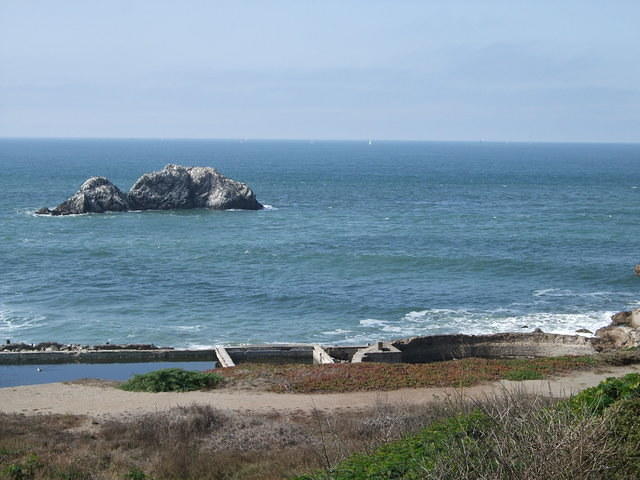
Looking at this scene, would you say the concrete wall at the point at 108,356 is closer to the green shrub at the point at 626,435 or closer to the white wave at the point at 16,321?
the white wave at the point at 16,321

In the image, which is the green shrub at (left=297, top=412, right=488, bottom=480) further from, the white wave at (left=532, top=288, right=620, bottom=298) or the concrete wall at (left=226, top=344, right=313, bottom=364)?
the white wave at (left=532, top=288, right=620, bottom=298)

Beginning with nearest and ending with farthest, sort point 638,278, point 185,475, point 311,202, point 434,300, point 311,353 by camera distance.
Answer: point 185,475 → point 311,353 → point 434,300 → point 638,278 → point 311,202

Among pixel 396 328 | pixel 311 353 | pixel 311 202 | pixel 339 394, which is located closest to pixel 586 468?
pixel 339 394

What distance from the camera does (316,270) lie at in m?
59.6

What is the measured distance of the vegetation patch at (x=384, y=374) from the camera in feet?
91.6

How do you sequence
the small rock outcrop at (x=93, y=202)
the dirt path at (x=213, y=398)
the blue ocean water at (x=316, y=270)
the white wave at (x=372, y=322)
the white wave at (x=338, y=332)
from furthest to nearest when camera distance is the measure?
the small rock outcrop at (x=93, y=202) < the blue ocean water at (x=316, y=270) < the white wave at (x=372, y=322) < the white wave at (x=338, y=332) < the dirt path at (x=213, y=398)

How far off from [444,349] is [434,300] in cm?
1459

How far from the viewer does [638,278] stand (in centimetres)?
5738

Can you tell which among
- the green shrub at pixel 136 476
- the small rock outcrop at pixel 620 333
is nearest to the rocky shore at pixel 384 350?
the small rock outcrop at pixel 620 333

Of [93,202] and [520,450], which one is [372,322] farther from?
[93,202]

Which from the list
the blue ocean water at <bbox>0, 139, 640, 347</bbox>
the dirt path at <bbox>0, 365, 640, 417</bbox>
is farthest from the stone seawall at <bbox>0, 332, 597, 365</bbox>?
the dirt path at <bbox>0, 365, 640, 417</bbox>

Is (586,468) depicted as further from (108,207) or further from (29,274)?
(108,207)

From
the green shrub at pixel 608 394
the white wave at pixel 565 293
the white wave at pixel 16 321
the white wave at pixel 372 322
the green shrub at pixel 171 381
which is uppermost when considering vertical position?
the green shrub at pixel 608 394

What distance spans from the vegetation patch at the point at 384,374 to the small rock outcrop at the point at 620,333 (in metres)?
6.37
